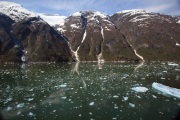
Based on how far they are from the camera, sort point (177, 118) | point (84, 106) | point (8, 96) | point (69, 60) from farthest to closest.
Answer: point (69, 60) < point (8, 96) < point (84, 106) < point (177, 118)

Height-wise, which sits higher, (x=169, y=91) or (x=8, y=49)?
(x=8, y=49)

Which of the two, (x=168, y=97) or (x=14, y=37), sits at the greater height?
(x=14, y=37)

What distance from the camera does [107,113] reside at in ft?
72.2

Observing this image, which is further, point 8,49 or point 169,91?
point 8,49

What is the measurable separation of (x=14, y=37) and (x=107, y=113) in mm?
191950

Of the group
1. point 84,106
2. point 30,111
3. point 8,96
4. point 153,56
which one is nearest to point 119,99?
point 84,106

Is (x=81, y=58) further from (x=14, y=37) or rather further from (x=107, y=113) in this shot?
(x=107, y=113)

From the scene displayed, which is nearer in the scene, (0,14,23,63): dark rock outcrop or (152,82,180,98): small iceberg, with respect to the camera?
(152,82,180,98): small iceberg

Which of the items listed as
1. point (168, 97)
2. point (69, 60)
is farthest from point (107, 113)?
point (69, 60)

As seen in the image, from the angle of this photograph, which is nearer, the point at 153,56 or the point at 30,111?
the point at 30,111

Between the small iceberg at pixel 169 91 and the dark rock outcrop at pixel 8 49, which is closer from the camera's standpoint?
the small iceberg at pixel 169 91

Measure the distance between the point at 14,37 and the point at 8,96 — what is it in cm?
17934

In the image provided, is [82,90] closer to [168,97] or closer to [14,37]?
[168,97]

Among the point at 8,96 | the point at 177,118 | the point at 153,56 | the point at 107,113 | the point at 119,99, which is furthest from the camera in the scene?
the point at 153,56
